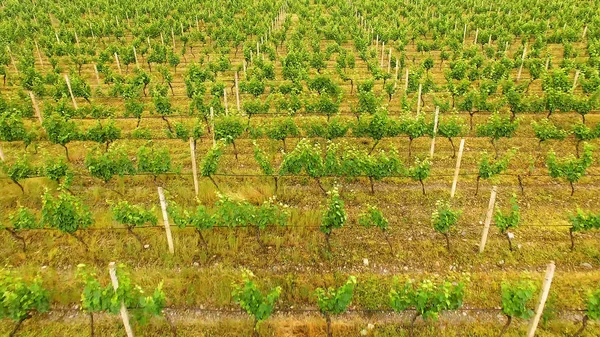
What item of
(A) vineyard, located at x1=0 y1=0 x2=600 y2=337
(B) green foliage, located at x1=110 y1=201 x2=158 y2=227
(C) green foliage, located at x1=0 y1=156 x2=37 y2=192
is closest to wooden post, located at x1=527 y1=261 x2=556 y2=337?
(A) vineyard, located at x1=0 y1=0 x2=600 y2=337

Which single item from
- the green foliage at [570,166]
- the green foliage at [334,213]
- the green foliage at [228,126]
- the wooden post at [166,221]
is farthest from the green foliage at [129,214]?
the green foliage at [570,166]

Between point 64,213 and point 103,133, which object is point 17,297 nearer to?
point 64,213

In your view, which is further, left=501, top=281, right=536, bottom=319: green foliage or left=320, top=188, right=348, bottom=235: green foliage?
left=320, top=188, right=348, bottom=235: green foliage

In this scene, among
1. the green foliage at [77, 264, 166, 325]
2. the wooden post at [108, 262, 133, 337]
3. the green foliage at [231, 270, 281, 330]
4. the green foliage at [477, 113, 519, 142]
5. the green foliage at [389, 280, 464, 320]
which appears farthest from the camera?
the green foliage at [477, 113, 519, 142]

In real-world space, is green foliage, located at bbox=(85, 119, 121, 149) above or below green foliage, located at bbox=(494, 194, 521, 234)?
above

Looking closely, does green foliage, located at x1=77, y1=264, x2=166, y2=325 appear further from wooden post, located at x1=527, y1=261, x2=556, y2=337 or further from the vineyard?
wooden post, located at x1=527, y1=261, x2=556, y2=337

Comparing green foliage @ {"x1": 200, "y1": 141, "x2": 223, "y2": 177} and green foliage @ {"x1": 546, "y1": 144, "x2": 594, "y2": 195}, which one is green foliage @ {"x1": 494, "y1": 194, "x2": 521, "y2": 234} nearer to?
green foliage @ {"x1": 546, "y1": 144, "x2": 594, "y2": 195}

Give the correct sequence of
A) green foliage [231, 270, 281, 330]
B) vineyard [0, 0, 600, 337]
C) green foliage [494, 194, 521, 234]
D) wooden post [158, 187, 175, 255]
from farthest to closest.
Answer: green foliage [494, 194, 521, 234]
wooden post [158, 187, 175, 255]
vineyard [0, 0, 600, 337]
green foliage [231, 270, 281, 330]

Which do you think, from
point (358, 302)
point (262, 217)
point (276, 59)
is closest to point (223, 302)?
point (262, 217)
